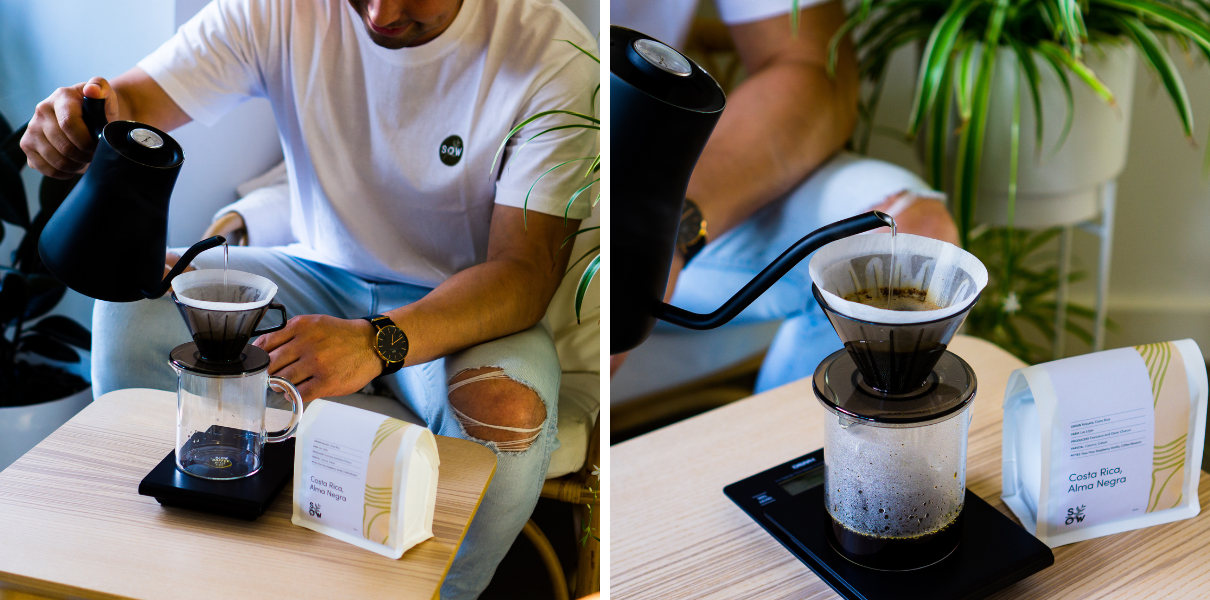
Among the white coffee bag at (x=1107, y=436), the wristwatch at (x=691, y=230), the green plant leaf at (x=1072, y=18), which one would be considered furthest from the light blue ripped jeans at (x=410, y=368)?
the green plant leaf at (x=1072, y=18)

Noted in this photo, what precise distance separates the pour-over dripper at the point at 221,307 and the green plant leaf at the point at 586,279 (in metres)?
0.24

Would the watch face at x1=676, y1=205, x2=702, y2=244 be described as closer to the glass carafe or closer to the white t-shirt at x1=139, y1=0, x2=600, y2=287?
the white t-shirt at x1=139, y1=0, x2=600, y2=287

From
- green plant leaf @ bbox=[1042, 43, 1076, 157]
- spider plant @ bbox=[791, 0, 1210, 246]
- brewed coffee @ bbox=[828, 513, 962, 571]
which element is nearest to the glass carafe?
brewed coffee @ bbox=[828, 513, 962, 571]

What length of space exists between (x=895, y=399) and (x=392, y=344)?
376 millimetres

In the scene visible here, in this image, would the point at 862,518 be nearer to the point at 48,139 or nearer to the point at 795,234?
the point at 48,139

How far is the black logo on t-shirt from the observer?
0.66 m

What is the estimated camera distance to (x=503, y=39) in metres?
0.65

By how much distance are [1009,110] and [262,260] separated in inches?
52.9

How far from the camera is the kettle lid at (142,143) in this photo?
60 cm

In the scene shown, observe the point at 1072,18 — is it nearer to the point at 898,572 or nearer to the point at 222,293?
the point at 898,572

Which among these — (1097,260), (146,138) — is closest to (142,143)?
(146,138)

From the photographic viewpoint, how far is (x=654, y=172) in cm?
60

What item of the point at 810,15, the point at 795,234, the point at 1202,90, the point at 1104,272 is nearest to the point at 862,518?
the point at 795,234

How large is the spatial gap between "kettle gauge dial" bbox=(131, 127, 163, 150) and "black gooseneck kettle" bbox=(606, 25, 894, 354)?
32cm
